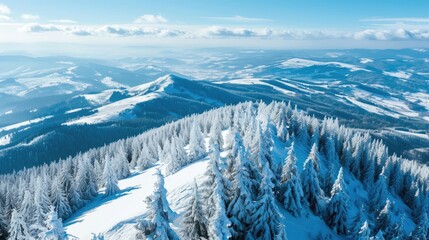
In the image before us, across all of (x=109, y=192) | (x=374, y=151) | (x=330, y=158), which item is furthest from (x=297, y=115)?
(x=109, y=192)

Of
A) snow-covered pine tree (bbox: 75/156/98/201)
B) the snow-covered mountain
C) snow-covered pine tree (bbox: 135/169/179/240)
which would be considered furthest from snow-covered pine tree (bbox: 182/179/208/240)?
snow-covered pine tree (bbox: 75/156/98/201)

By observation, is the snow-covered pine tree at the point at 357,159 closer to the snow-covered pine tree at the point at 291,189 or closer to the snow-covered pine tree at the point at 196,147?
the snow-covered pine tree at the point at 196,147

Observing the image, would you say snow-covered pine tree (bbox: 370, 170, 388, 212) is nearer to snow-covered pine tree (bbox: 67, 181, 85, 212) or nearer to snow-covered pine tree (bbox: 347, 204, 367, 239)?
snow-covered pine tree (bbox: 347, 204, 367, 239)

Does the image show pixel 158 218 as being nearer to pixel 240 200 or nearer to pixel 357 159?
pixel 240 200

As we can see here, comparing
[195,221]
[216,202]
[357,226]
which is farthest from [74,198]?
[357,226]

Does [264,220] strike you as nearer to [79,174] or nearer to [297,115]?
[79,174]
